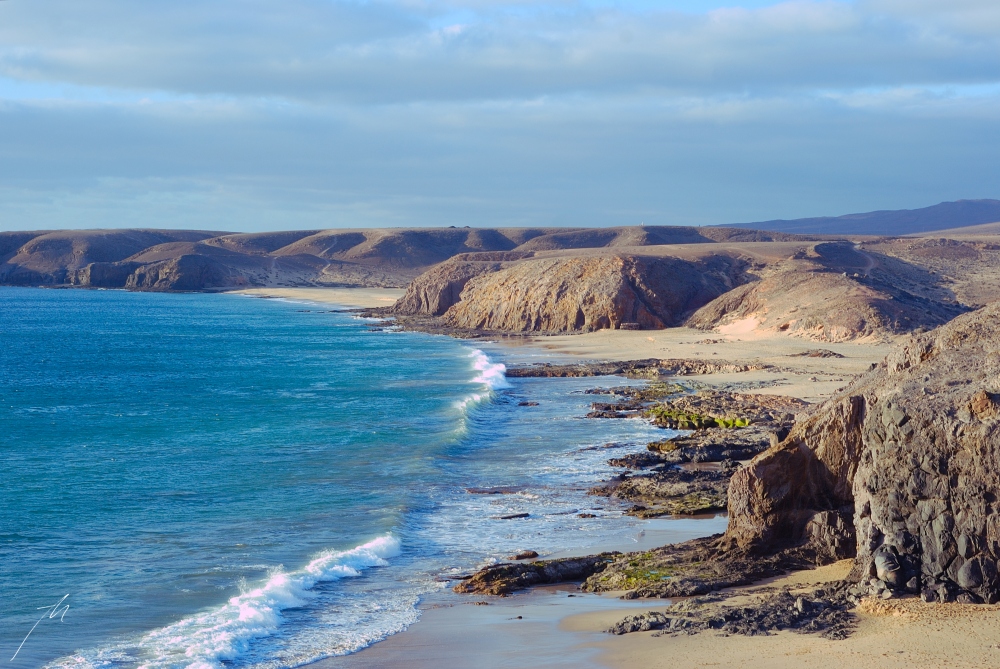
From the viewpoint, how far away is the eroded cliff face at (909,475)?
1101cm

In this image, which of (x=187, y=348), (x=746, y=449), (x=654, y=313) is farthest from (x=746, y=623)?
(x=187, y=348)

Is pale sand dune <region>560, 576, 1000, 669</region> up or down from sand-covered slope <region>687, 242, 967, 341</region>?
down

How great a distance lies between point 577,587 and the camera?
46.2 feet

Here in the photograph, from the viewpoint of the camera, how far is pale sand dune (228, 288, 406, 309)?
350 feet

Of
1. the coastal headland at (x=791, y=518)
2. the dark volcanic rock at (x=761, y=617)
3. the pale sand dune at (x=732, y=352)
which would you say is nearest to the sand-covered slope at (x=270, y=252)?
the pale sand dune at (x=732, y=352)

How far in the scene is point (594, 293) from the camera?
60.9 metres

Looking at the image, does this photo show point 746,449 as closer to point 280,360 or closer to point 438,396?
point 438,396

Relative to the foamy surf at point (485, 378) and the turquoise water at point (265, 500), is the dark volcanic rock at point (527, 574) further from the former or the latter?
the foamy surf at point (485, 378)

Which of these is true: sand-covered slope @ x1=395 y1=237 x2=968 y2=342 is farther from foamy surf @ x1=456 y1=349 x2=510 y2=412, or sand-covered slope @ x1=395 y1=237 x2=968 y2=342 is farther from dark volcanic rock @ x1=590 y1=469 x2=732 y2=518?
dark volcanic rock @ x1=590 y1=469 x2=732 y2=518

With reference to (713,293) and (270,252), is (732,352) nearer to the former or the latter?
(713,293)

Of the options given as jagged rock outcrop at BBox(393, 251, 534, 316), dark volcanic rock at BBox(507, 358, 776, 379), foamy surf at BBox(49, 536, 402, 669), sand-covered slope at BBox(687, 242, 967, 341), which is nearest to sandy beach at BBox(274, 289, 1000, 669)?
foamy surf at BBox(49, 536, 402, 669)

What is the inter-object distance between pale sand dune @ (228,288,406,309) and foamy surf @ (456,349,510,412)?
5420cm

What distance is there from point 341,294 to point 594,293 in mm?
66162

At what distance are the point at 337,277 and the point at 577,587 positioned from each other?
14112 centimetres
